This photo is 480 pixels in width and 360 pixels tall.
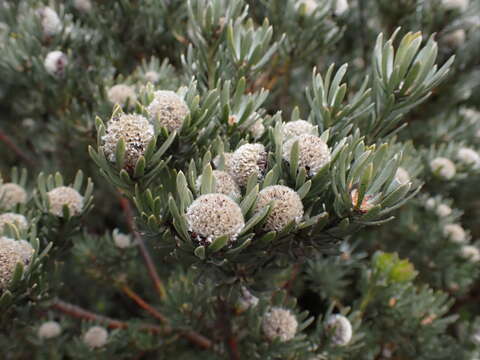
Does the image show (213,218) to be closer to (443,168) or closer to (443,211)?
(443,168)

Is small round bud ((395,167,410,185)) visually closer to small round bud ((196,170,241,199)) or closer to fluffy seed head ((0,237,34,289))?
small round bud ((196,170,241,199))

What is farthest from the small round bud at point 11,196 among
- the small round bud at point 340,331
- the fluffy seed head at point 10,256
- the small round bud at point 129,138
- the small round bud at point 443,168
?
the small round bud at point 443,168

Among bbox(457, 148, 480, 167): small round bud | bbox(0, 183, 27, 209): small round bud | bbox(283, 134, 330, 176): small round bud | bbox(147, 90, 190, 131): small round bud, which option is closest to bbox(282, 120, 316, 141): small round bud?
bbox(283, 134, 330, 176): small round bud

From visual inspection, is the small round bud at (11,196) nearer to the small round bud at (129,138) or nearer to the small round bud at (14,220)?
the small round bud at (14,220)

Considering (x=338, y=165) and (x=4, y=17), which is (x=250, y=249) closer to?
(x=338, y=165)

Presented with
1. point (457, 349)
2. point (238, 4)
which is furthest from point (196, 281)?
point (457, 349)

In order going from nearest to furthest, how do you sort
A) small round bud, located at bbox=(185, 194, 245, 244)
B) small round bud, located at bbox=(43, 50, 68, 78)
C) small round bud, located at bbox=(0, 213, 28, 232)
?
small round bud, located at bbox=(185, 194, 245, 244), small round bud, located at bbox=(0, 213, 28, 232), small round bud, located at bbox=(43, 50, 68, 78)
